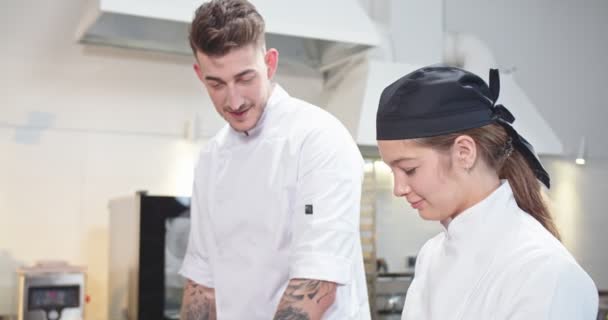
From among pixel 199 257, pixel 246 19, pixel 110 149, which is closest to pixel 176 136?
pixel 110 149

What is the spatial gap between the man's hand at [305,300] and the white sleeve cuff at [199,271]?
337 mm

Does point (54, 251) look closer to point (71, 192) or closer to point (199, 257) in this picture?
point (71, 192)

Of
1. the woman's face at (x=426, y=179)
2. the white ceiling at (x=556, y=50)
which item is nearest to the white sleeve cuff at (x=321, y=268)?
the woman's face at (x=426, y=179)

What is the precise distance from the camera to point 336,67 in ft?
12.8

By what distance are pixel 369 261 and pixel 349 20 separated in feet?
3.69

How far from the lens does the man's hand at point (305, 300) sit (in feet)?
4.69

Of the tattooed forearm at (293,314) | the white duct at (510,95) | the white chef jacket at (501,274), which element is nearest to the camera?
the white chef jacket at (501,274)

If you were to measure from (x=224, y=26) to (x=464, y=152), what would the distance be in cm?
63

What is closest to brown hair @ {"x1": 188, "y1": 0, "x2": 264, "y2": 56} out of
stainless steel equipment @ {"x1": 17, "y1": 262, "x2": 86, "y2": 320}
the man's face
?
the man's face

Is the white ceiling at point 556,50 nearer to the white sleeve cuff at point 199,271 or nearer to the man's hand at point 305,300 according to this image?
the white sleeve cuff at point 199,271

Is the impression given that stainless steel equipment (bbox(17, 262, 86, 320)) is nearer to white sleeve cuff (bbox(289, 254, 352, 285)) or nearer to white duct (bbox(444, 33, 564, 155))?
white sleeve cuff (bbox(289, 254, 352, 285))

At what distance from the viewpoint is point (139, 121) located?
355cm

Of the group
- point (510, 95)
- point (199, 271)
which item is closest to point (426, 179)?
point (199, 271)

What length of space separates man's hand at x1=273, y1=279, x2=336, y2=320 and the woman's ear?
449mm
